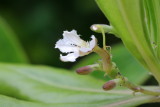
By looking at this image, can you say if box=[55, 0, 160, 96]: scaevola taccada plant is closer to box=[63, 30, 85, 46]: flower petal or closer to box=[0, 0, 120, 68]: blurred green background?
box=[63, 30, 85, 46]: flower petal

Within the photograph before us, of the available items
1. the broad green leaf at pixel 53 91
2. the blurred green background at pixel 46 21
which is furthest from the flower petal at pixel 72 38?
the blurred green background at pixel 46 21

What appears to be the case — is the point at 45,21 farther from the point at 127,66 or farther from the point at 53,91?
the point at 53,91

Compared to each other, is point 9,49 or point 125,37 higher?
point 9,49

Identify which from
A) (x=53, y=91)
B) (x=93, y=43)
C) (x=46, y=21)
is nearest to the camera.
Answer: (x=93, y=43)

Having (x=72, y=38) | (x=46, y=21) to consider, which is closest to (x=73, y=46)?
(x=72, y=38)

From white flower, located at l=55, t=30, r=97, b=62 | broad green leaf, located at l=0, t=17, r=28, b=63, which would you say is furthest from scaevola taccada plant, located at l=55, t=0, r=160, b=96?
broad green leaf, located at l=0, t=17, r=28, b=63

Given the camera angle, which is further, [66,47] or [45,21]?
[45,21]

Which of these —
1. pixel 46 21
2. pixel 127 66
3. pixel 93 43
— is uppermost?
pixel 46 21

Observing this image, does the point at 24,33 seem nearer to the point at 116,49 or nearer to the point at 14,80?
the point at 116,49
